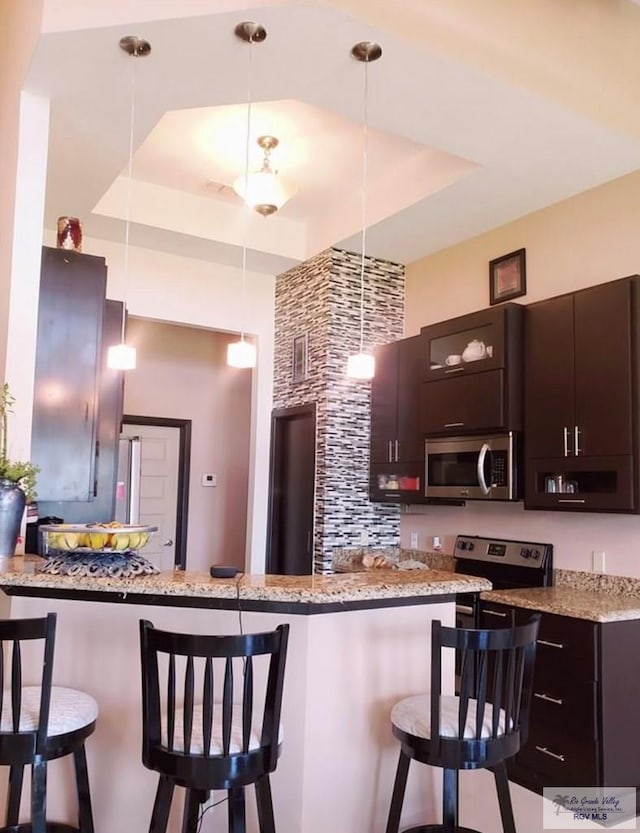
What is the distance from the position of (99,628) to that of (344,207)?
11.6 ft

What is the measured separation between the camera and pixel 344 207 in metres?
4.91

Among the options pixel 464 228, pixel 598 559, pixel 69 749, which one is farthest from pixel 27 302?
pixel 598 559

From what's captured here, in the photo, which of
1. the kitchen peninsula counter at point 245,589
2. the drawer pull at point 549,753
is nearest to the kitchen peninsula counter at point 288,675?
the kitchen peninsula counter at point 245,589

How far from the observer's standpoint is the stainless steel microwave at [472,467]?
392 centimetres

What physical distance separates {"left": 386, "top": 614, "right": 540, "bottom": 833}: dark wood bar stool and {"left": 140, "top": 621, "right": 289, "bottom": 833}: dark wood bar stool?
42 centimetres

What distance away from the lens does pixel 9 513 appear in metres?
2.64

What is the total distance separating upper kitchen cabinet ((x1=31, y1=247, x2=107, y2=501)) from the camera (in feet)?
11.2

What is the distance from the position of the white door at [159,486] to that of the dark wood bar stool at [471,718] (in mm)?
4485

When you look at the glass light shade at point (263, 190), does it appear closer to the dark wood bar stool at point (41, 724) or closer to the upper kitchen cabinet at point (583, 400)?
the upper kitchen cabinet at point (583, 400)

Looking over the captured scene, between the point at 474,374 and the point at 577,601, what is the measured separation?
146 centimetres

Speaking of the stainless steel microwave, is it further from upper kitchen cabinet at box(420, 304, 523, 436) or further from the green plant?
the green plant

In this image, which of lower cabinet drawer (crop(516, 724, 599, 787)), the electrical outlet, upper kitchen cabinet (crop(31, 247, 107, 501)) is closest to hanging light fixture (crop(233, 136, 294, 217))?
upper kitchen cabinet (crop(31, 247, 107, 501))

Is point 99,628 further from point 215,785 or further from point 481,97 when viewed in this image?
point 481,97

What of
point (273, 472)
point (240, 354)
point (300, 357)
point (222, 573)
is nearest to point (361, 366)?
point (240, 354)
